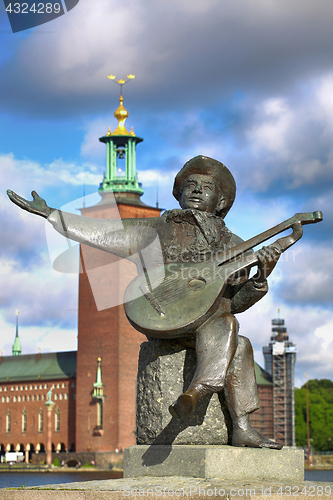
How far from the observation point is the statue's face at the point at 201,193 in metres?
5.57

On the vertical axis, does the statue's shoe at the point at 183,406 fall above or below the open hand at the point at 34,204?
below

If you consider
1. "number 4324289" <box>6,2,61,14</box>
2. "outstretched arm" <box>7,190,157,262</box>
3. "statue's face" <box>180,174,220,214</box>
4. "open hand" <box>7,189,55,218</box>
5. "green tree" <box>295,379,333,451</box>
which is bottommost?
"green tree" <box>295,379,333,451</box>

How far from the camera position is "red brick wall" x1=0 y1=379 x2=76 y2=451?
206 feet

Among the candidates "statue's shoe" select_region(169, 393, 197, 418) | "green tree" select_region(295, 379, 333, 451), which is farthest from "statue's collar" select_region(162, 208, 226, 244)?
"green tree" select_region(295, 379, 333, 451)

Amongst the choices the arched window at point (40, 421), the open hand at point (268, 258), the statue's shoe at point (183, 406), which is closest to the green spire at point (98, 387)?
the arched window at point (40, 421)

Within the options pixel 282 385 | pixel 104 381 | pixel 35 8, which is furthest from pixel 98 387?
pixel 35 8

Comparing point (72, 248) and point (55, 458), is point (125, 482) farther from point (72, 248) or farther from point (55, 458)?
point (55, 458)

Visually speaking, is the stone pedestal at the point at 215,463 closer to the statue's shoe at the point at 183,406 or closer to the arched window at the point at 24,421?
the statue's shoe at the point at 183,406

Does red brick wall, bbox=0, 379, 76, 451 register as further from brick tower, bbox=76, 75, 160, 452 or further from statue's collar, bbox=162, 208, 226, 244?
statue's collar, bbox=162, 208, 226, 244

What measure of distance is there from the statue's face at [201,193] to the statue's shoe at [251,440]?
1694mm

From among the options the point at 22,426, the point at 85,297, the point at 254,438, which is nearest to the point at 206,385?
the point at 254,438

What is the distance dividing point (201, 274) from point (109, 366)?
5323 cm

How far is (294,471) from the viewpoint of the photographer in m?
4.89

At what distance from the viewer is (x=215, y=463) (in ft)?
15.0
